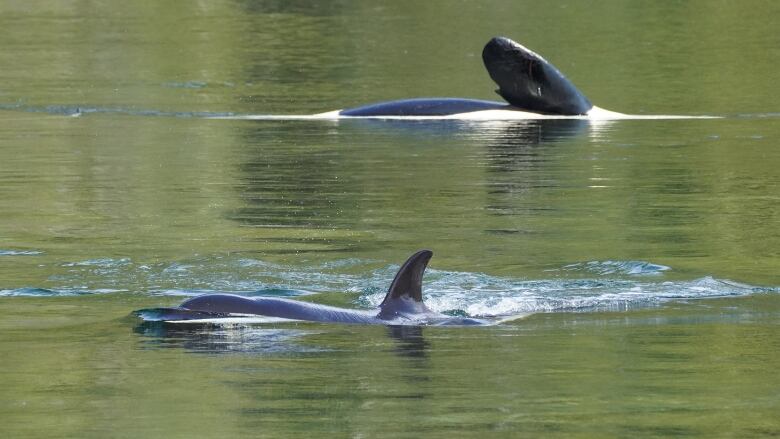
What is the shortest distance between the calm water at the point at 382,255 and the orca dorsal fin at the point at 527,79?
3.06 ft

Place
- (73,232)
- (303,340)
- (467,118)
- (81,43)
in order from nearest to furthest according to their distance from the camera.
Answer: (303,340)
(73,232)
(467,118)
(81,43)

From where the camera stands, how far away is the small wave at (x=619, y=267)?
16.6 m

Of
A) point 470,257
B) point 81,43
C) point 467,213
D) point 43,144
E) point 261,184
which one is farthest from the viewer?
point 81,43

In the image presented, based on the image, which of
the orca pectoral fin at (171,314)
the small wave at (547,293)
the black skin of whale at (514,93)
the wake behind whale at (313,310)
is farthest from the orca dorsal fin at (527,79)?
the wake behind whale at (313,310)

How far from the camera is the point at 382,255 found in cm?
1773

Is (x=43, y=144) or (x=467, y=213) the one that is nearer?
(x=467, y=213)

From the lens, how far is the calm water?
1112 cm

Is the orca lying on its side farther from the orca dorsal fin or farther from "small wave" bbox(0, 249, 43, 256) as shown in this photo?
"small wave" bbox(0, 249, 43, 256)

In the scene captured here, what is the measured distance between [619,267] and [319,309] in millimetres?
3766

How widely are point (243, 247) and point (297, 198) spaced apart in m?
4.23

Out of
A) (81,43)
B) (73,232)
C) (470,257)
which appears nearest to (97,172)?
(73,232)

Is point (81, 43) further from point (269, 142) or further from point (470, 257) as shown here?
point (470, 257)

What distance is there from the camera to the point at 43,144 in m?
29.1

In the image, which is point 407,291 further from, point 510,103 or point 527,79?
point 510,103
